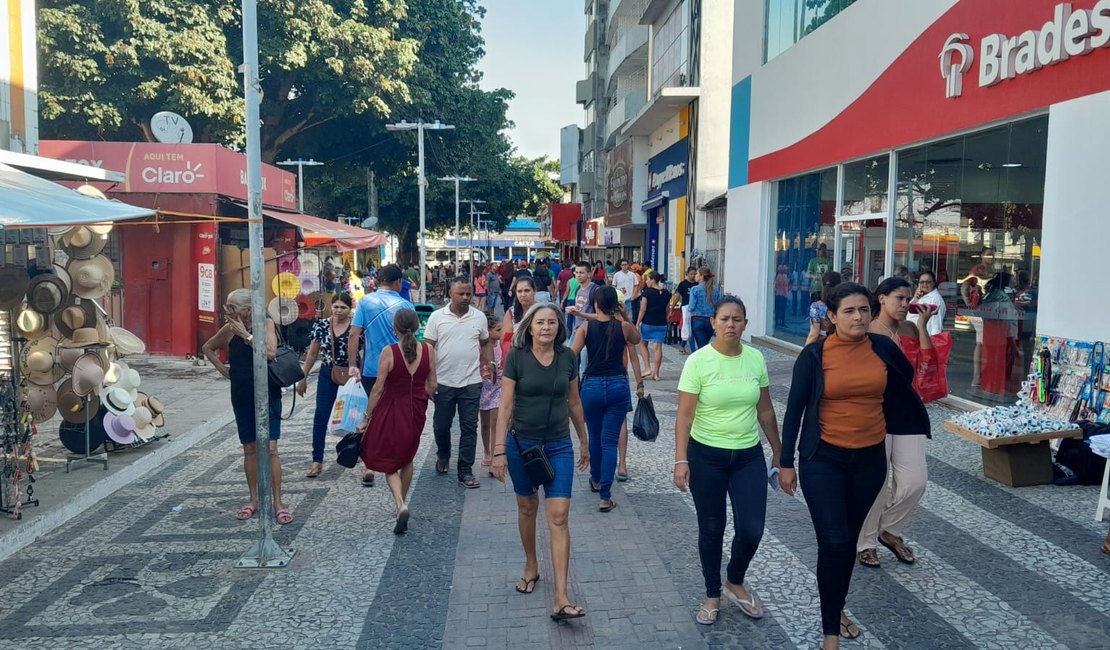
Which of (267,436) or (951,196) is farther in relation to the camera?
(951,196)

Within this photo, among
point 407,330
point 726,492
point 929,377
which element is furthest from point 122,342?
point 929,377

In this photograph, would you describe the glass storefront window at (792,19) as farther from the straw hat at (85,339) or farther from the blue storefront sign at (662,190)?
the straw hat at (85,339)

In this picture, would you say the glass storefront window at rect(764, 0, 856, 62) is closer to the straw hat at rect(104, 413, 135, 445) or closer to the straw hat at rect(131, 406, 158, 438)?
the straw hat at rect(131, 406, 158, 438)

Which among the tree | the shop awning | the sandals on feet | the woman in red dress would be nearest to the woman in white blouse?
the sandals on feet

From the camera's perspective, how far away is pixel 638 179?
3494 cm

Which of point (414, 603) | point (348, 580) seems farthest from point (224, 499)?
point (414, 603)

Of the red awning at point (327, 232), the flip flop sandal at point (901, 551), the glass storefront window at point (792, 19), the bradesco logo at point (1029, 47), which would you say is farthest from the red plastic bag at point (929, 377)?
the red awning at point (327, 232)

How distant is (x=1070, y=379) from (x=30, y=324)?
9.67 metres

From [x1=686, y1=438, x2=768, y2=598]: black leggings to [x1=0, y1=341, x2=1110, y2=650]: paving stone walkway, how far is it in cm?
45

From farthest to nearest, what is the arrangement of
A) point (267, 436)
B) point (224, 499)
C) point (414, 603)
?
point (224, 499)
point (267, 436)
point (414, 603)

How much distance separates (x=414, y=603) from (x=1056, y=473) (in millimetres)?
5486

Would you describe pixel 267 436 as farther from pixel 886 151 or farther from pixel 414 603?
pixel 886 151

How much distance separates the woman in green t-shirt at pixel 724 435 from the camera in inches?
174

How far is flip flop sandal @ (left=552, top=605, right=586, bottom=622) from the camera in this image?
4566 millimetres
